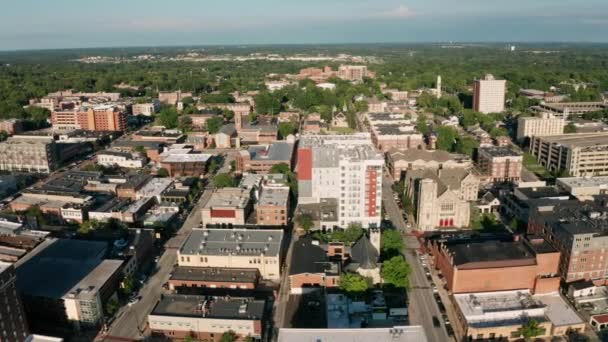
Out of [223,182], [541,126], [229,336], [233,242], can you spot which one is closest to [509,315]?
[229,336]

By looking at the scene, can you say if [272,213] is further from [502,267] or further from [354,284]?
[502,267]

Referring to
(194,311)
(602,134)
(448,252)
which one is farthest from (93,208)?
(602,134)

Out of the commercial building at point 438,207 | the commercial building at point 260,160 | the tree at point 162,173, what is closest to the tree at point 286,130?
the commercial building at point 260,160

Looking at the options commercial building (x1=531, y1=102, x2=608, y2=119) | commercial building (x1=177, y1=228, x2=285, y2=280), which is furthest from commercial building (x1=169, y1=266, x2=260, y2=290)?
commercial building (x1=531, y1=102, x2=608, y2=119)

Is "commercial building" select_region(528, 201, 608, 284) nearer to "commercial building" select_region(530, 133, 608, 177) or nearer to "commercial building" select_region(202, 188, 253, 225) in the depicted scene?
"commercial building" select_region(530, 133, 608, 177)

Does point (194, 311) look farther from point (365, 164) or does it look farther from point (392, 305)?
point (365, 164)
